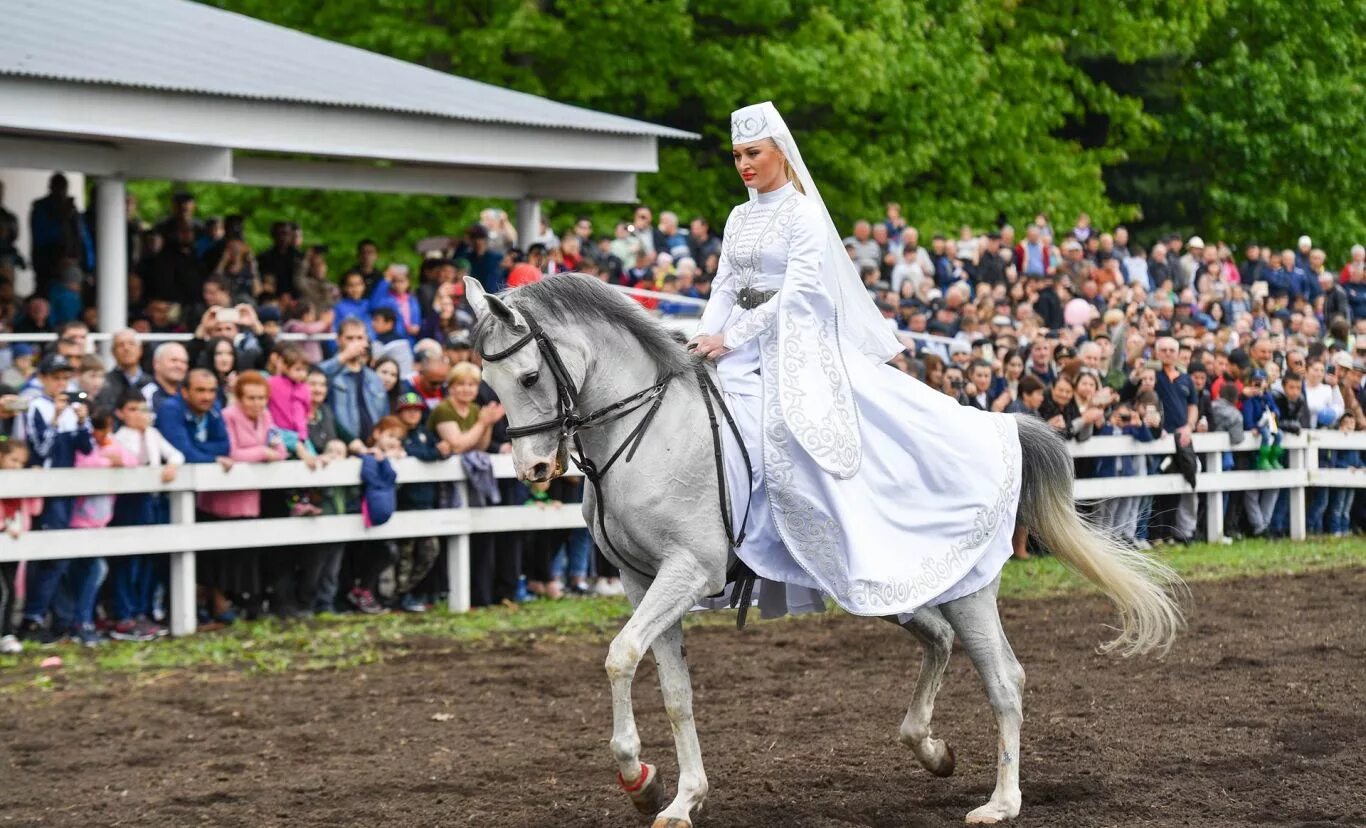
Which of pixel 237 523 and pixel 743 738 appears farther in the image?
pixel 237 523

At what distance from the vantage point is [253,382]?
39.6ft

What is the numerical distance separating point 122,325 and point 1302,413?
11.3 metres

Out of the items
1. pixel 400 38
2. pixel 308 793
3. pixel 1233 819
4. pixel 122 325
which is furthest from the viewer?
pixel 400 38

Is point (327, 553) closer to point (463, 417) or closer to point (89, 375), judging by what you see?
point (463, 417)

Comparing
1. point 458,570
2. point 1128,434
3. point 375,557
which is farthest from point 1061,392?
point 375,557

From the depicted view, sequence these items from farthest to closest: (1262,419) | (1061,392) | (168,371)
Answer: (1262,419)
(1061,392)
(168,371)

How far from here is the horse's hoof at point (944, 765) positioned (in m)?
7.45

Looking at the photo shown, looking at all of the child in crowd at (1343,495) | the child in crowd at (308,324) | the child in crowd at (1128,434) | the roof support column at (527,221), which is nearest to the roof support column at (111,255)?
the child in crowd at (308,324)

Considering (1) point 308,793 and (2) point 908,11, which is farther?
(2) point 908,11

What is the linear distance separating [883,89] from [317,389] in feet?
Answer: 48.8

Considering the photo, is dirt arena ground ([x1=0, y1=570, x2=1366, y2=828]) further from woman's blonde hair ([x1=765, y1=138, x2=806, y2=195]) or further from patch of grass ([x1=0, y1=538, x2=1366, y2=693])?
woman's blonde hair ([x1=765, y1=138, x2=806, y2=195])

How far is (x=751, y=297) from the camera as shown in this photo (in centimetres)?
714

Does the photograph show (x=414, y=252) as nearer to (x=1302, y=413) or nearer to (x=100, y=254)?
(x=100, y=254)

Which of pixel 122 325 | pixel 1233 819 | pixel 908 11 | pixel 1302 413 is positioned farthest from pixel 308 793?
pixel 908 11
